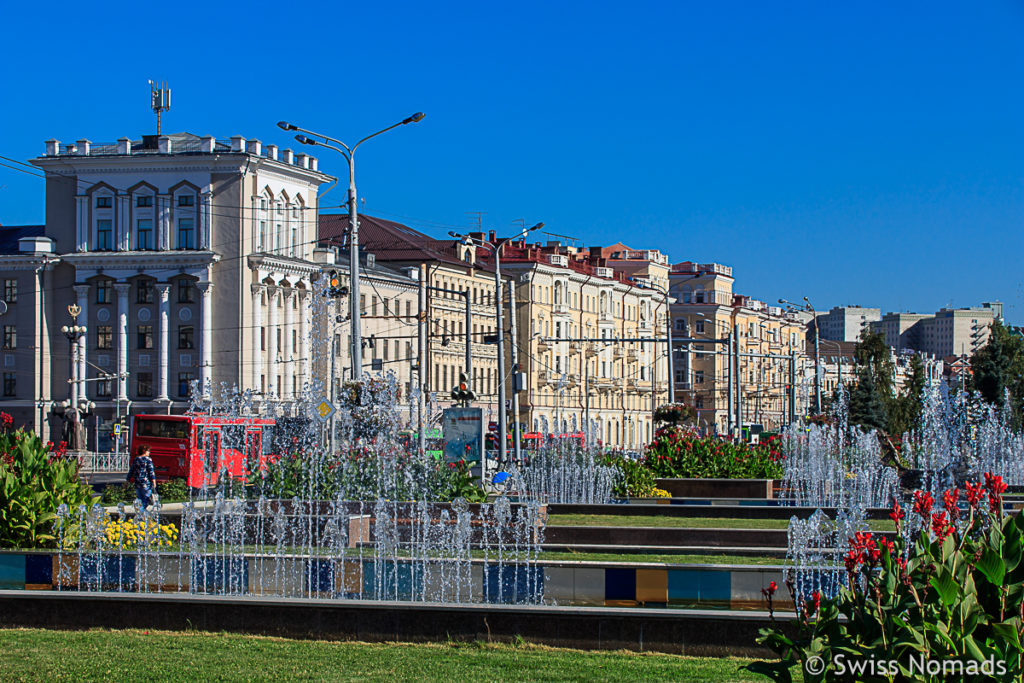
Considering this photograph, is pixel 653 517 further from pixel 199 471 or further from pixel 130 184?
pixel 130 184

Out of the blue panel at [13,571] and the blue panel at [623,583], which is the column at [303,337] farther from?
the blue panel at [623,583]

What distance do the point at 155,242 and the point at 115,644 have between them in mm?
53030

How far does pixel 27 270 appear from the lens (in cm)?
6309

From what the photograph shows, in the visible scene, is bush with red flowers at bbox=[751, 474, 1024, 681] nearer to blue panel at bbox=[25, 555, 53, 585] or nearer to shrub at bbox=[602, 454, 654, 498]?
blue panel at bbox=[25, 555, 53, 585]

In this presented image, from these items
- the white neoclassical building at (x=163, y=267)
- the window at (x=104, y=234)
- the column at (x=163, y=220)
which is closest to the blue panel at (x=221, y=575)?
the white neoclassical building at (x=163, y=267)

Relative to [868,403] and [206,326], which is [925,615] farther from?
[868,403]

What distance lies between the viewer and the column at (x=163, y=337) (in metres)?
61.3

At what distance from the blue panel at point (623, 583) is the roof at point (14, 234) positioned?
188 feet

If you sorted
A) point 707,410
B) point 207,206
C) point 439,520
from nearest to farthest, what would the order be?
point 439,520 → point 207,206 → point 707,410

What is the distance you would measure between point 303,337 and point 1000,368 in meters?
33.4

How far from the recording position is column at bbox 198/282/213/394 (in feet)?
200

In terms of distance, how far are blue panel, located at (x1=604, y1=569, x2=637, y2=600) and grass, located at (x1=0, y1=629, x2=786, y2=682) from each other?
1.69 m

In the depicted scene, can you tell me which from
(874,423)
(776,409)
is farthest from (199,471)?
(776,409)

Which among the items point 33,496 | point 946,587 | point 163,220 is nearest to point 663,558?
point 33,496
